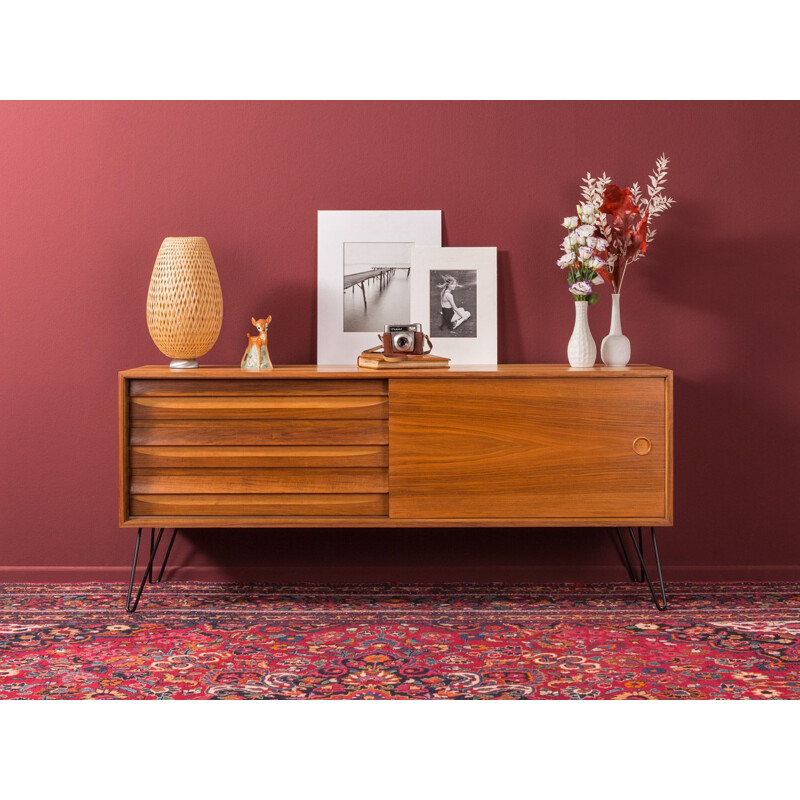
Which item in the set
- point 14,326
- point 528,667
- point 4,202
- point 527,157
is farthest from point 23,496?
point 527,157

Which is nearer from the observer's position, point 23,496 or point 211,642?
point 211,642

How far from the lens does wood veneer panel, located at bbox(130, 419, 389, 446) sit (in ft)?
10.8

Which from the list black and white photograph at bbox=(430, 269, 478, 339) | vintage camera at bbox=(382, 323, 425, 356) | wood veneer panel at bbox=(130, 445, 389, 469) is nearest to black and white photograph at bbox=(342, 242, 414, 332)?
black and white photograph at bbox=(430, 269, 478, 339)

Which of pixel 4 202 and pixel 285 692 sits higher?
pixel 4 202

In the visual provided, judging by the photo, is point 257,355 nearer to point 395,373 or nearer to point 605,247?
point 395,373

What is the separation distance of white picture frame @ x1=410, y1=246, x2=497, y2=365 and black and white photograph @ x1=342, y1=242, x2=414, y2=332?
53 millimetres

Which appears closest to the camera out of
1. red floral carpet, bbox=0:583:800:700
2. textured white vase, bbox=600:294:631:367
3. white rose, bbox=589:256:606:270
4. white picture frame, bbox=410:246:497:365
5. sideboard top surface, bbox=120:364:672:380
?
red floral carpet, bbox=0:583:800:700

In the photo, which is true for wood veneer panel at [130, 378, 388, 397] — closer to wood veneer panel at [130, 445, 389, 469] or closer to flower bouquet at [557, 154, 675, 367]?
wood veneer panel at [130, 445, 389, 469]

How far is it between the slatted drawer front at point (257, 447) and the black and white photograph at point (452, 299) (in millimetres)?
545

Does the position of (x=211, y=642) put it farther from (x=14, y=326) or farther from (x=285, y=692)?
(x=14, y=326)

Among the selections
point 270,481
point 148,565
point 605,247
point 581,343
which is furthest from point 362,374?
point 148,565

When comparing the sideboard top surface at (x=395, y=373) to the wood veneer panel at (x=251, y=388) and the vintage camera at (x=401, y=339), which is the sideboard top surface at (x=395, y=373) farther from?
the vintage camera at (x=401, y=339)

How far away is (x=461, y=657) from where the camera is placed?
9.56 feet

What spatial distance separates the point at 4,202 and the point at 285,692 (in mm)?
2462
